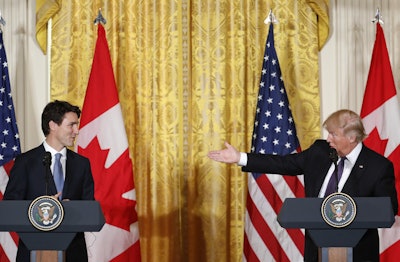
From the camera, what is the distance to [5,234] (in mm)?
5965

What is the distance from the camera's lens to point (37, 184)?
452cm

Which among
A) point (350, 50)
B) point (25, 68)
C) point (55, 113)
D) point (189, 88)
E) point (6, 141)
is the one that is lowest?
point (6, 141)

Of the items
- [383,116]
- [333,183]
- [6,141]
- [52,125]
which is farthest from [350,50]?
[52,125]

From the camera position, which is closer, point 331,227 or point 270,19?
point 331,227

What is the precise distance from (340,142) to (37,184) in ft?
5.72

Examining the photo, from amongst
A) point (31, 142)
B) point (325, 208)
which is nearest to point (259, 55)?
point (31, 142)

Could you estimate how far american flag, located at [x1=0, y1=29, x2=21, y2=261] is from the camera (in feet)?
19.6

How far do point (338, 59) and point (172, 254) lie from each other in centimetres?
220

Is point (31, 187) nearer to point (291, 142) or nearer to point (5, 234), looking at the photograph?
point (5, 234)

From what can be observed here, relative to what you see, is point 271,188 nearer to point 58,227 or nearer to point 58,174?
point 58,174

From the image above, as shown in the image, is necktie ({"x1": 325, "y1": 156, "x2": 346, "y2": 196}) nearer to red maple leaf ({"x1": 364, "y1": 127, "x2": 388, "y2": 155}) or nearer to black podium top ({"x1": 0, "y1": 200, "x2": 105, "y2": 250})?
black podium top ({"x1": 0, "y1": 200, "x2": 105, "y2": 250})

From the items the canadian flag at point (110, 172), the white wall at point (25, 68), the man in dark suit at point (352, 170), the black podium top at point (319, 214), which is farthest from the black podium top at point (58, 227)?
the white wall at point (25, 68)

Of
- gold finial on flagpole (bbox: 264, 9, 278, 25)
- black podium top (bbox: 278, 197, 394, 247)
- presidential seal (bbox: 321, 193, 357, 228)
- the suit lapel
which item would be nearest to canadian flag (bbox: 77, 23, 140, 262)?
gold finial on flagpole (bbox: 264, 9, 278, 25)

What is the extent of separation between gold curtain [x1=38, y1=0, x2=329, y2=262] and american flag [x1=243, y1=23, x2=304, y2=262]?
1.34 ft
